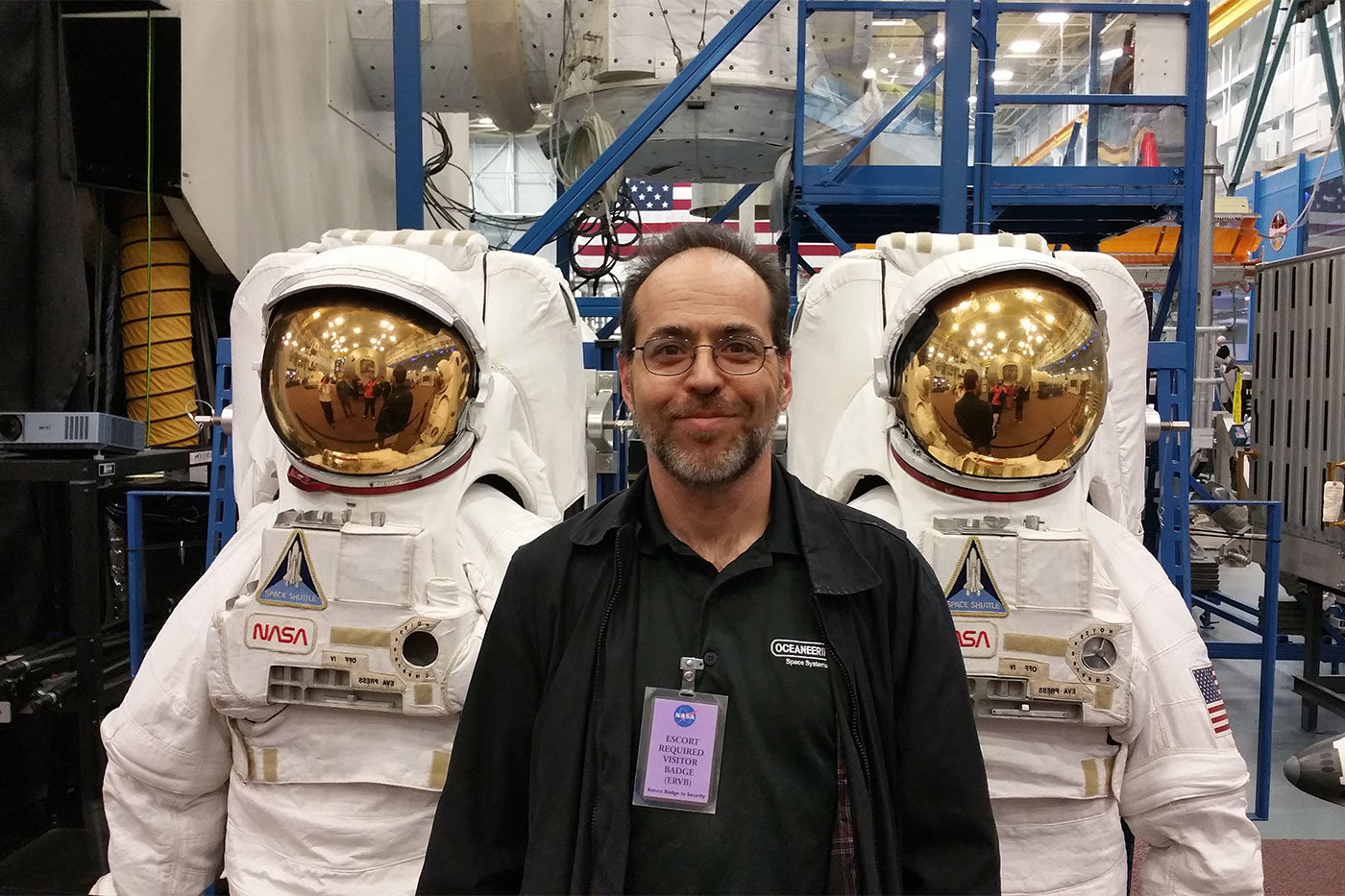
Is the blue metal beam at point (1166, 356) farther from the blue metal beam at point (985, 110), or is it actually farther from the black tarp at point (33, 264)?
the black tarp at point (33, 264)

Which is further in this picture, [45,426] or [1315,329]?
[1315,329]

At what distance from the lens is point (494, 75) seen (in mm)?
4617

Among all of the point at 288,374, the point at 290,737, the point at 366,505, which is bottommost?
the point at 290,737

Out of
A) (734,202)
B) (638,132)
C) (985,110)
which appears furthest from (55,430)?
(734,202)

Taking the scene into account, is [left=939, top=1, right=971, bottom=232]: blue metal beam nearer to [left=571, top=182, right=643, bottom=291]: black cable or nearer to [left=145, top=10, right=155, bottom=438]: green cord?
[left=571, top=182, right=643, bottom=291]: black cable

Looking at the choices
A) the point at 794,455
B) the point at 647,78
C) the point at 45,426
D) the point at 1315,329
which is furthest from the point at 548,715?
the point at 1315,329

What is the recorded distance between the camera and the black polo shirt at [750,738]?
1.20m

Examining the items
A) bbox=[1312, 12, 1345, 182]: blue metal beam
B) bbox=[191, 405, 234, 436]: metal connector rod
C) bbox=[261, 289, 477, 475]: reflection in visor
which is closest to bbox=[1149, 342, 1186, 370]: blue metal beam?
bbox=[261, 289, 477, 475]: reflection in visor

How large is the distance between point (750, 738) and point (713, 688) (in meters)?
0.08

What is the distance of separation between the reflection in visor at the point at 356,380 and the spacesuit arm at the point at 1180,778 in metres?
1.52

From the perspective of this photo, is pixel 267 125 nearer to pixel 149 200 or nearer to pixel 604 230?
pixel 149 200

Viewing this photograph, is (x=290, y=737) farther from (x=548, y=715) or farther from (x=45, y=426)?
(x=45, y=426)

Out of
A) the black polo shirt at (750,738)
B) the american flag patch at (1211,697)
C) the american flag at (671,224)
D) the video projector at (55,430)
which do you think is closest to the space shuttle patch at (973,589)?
the american flag patch at (1211,697)

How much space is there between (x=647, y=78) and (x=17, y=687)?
331 cm
